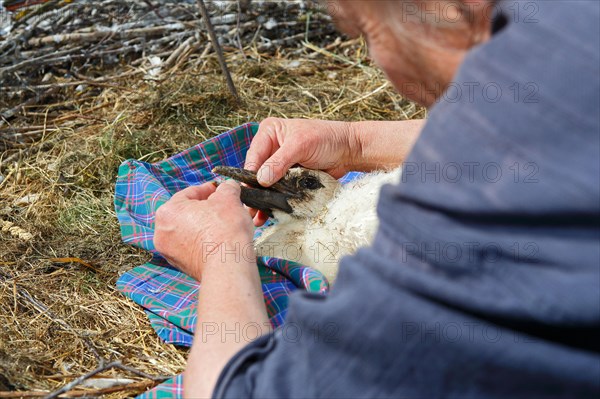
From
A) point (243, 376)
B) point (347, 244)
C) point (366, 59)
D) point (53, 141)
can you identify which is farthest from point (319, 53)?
point (243, 376)

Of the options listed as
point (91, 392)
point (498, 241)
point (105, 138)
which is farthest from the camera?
point (105, 138)

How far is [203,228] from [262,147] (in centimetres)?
70

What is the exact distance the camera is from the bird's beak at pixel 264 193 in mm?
2477

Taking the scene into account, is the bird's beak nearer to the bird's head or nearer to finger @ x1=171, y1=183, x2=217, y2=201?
the bird's head

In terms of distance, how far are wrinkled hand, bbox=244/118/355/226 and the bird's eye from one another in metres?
0.06

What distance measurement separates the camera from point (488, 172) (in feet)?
3.53

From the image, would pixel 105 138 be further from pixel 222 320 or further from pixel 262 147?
pixel 222 320

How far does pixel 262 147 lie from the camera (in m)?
2.64

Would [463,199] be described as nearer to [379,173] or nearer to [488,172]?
[488,172]

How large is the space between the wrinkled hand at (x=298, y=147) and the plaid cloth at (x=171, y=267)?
0.28 meters

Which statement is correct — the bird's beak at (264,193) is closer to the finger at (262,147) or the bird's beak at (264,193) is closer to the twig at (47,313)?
the finger at (262,147)

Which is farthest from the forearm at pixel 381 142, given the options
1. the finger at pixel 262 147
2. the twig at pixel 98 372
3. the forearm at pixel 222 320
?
the twig at pixel 98 372

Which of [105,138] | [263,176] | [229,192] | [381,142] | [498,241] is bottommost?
[105,138]

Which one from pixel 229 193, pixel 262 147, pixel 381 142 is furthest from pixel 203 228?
pixel 381 142
